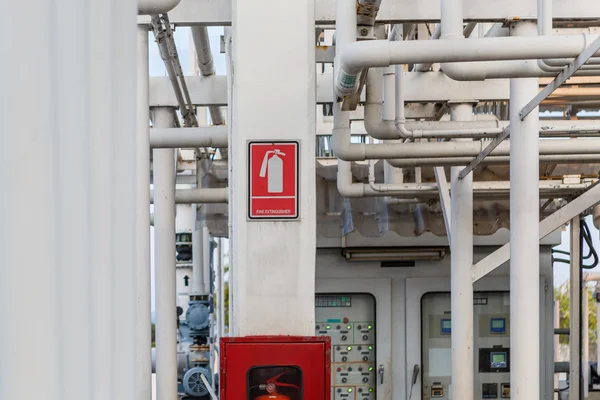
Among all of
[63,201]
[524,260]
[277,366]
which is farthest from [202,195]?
[63,201]

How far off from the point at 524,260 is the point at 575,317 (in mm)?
4845

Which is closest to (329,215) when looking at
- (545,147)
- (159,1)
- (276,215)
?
(545,147)

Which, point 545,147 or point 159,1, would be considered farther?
point 545,147

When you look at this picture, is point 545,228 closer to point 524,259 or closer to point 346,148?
point 346,148

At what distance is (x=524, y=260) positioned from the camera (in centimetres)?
587

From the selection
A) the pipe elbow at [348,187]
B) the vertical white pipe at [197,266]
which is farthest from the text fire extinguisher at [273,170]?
the vertical white pipe at [197,266]

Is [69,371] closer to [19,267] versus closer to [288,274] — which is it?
[19,267]

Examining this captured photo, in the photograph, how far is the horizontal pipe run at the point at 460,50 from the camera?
425cm

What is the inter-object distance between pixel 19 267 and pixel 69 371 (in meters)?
0.12

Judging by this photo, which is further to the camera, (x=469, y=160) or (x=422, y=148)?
(x=469, y=160)

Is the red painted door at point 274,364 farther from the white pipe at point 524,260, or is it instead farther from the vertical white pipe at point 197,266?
the vertical white pipe at point 197,266

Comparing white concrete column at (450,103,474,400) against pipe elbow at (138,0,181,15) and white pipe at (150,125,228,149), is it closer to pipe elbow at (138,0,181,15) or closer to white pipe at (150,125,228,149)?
white pipe at (150,125,228,149)

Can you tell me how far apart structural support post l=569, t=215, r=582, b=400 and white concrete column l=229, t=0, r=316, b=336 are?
6135mm

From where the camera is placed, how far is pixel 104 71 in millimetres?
1034
